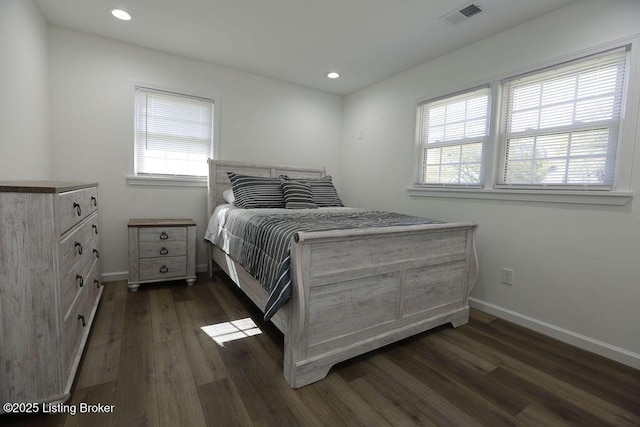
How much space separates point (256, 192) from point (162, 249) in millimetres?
1010

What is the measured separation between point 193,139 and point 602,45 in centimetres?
347

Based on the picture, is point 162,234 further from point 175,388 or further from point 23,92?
point 175,388

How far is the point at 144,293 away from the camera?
8.75 feet

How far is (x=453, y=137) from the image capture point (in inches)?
113

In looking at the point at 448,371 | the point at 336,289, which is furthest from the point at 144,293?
the point at 448,371

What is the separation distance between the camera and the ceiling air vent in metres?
2.11

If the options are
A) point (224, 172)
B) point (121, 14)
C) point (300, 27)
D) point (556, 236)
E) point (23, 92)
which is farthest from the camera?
point (224, 172)

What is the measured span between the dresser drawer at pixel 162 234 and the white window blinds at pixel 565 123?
288 cm

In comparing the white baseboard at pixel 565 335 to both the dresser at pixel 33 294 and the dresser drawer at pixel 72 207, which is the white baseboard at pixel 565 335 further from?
the dresser drawer at pixel 72 207

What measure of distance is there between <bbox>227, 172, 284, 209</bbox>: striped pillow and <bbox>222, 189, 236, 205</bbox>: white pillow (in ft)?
0.32

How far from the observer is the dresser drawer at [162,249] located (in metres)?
2.69

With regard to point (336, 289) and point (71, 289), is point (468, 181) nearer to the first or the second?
point (336, 289)

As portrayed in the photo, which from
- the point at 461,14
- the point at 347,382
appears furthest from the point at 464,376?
the point at 461,14

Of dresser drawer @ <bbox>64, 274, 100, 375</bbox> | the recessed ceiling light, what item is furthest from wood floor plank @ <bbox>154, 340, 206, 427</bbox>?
the recessed ceiling light
